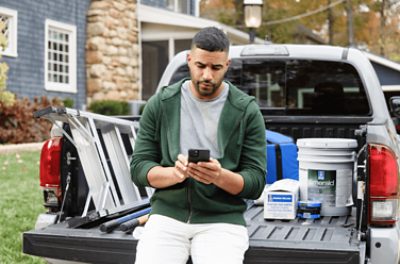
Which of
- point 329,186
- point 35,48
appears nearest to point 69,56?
point 35,48

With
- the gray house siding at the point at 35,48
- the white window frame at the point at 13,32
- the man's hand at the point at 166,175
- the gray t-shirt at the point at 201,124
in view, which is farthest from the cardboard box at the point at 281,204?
the white window frame at the point at 13,32

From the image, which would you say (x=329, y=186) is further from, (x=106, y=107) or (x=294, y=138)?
(x=106, y=107)

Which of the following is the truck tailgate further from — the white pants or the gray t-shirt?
the gray t-shirt

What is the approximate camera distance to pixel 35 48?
15.5 metres

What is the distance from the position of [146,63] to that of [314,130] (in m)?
16.9

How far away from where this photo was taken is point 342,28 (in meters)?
35.2

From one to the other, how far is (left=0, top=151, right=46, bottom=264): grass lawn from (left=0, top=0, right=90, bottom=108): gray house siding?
357 centimetres

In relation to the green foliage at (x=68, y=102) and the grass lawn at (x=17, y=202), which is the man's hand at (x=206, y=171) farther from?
the green foliage at (x=68, y=102)

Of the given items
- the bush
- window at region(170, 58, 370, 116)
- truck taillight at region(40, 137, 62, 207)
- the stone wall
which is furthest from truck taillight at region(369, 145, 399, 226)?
the stone wall

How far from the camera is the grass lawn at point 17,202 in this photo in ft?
Result: 18.0

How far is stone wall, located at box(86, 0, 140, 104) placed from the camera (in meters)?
17.0

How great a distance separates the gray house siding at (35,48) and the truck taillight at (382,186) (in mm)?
12229

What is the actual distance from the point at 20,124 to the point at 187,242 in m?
11.4

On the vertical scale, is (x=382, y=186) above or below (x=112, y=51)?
below
